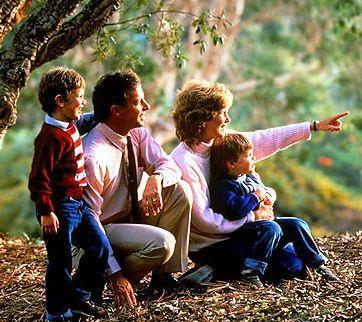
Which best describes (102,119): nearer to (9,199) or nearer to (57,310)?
(57,310)

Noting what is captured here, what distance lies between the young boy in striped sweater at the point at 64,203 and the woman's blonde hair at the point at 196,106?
822 millimetres

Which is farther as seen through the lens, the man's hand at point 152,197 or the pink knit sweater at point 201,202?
the pink knit sweater at point 201,202

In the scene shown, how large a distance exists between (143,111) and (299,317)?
4.55 ft

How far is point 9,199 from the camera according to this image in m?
15.3

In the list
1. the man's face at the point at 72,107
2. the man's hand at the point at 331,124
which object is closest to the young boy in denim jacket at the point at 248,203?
the man's hand at the point at 331,124

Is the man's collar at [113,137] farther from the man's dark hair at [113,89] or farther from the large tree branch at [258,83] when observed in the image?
the large tree branch at [258,83]

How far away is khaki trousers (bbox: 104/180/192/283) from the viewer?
4.53 meters

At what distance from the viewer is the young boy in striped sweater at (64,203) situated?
4.16 meters

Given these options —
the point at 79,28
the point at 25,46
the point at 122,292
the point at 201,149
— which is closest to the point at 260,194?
the point at 201,149

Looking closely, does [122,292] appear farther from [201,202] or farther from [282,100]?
[282,100]

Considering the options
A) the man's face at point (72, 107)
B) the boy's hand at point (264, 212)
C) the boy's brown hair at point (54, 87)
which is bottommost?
the boy's hand at point (264, 212)

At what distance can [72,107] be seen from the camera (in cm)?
435

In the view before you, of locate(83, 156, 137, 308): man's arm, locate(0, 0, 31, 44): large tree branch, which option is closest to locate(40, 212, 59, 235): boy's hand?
locate(83, 156, 137, 308): man's arm

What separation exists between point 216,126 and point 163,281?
93 centimetres
